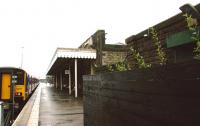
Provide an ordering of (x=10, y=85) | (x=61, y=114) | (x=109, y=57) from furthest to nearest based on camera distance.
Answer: (x=109, y=57)
(x=10, y=85)
(x=61, y=114)

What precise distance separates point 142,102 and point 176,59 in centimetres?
290

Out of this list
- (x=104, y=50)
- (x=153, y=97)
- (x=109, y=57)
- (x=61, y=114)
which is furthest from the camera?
(x=109, y=57)

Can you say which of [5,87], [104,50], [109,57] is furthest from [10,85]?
[109,57]

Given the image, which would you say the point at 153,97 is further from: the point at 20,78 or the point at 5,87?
the point at 20,78

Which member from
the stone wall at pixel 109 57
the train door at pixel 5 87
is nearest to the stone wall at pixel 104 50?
the stone wall at pixel 109 57

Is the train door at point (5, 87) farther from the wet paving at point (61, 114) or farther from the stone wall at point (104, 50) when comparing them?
the stone wall at point (104, 50)

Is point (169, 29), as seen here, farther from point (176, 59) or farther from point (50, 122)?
point (50, 122)

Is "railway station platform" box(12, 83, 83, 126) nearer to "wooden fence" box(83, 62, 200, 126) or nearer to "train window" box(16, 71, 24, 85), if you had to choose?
"train window" box(16, 71, 24, 85)

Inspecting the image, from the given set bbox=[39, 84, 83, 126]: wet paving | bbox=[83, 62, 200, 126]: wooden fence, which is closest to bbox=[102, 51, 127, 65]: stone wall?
bbox=[39, 84, 83, 126]: wet paving

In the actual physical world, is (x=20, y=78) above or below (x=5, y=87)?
above

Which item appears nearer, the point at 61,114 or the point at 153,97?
the point at 153,97

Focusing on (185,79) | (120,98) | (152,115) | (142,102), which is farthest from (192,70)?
(120,98)

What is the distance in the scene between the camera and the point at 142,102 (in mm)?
2568

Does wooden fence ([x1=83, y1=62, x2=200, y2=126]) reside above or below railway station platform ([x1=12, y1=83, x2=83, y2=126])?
above
